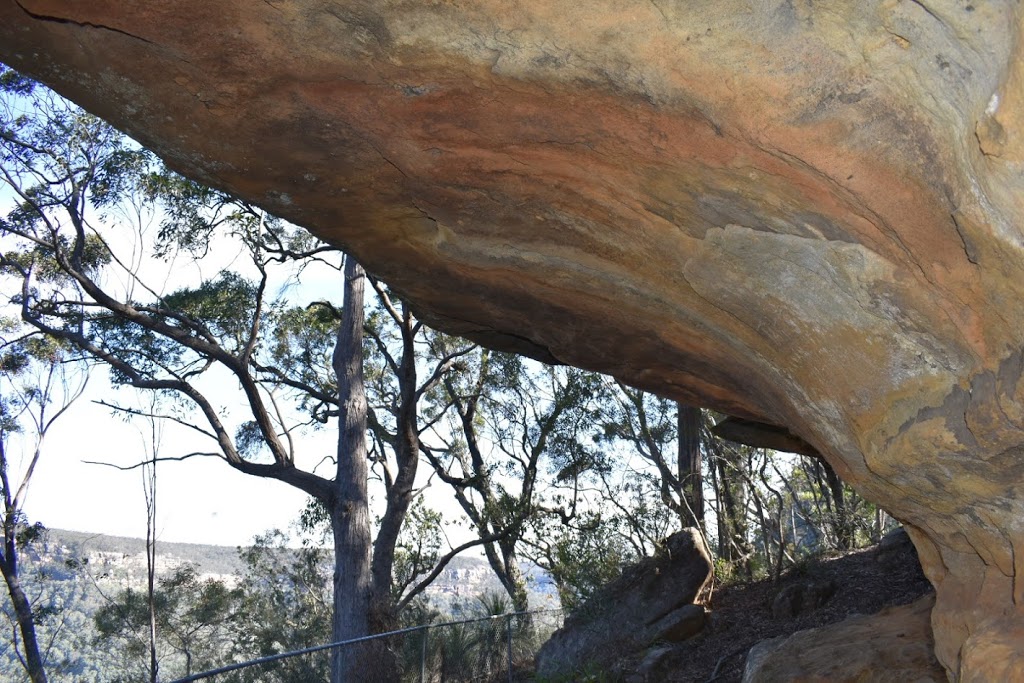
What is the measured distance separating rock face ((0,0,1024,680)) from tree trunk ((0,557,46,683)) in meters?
16.2

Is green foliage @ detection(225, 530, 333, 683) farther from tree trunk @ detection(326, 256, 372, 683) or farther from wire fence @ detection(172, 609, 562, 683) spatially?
wire fence @ detection(172, 609, 562, 683)

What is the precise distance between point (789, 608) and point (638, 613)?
2.03 metres

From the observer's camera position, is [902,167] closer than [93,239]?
Yes

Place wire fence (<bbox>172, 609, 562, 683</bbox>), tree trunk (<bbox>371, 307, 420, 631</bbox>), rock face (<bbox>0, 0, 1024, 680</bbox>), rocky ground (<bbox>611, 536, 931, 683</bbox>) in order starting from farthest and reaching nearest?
tree trunk (<bbox>371, 307, 420, 631</bbox>) → rocky ground (<bbox>611, 536, 931, 683</bbox>) → wire fence (<bbox>172, 609, 562, 683</bbox>) → rock face (<bbox>0, 0, 1024, 680</bbox>)

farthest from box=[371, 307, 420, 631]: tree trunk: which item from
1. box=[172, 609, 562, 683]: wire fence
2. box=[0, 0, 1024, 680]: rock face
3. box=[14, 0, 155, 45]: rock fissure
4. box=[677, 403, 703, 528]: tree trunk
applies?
box=[14, 0, 155, 45]: rock fissure

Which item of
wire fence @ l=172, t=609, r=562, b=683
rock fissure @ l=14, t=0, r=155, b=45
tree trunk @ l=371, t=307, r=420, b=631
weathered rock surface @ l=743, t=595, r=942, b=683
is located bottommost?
weathered rock surface @ l=743, t=595, r=942, b=683

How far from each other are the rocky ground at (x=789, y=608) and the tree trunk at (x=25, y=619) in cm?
1266

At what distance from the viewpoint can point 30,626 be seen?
18.2 meters

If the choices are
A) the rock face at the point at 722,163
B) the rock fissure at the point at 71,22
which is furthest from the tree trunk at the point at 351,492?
the rock fissure at the point at 71,22

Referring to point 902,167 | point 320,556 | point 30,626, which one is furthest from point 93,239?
point 902,167

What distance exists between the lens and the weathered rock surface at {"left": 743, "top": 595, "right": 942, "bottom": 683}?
6246 millimetres

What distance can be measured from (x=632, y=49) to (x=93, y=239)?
15595 millimetres

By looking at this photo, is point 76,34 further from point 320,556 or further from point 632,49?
point 320,556

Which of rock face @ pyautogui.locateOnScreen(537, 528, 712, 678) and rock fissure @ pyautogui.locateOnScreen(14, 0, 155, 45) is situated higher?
rock fissure @ pyautogui.locateOnScreen(14, 0, 155, 45)
